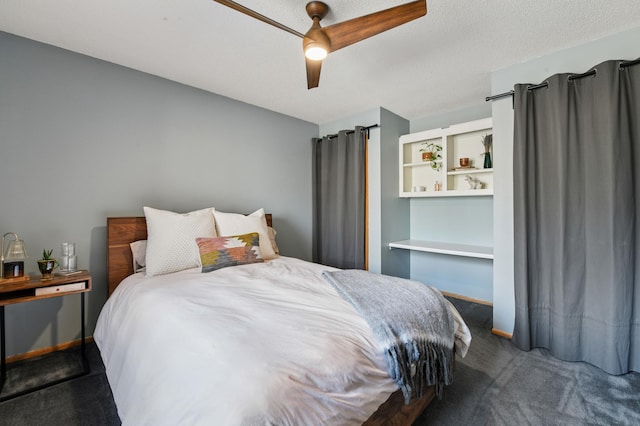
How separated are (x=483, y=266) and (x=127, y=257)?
3.69 m

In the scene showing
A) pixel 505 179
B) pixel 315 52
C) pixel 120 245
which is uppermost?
pixel 315 52

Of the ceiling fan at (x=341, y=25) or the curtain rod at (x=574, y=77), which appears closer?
the ceiling fan at (x=341, y=25)

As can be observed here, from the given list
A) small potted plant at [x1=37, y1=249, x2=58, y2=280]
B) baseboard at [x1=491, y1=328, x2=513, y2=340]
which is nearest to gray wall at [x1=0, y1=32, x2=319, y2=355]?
small potted plant at [x1=37, y1=249, x2=58, y2=280]

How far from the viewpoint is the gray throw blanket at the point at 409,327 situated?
47.7 inches

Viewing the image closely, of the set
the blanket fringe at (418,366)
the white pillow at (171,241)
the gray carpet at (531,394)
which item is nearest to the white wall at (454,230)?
the gray carpet at (531,394)

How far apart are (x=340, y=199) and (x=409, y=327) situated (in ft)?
8.12

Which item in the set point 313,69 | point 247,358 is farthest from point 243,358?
point 313,69

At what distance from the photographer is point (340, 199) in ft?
12.1

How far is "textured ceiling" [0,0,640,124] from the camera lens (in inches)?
Answer: 69.2

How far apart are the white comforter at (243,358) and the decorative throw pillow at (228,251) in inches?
19.0

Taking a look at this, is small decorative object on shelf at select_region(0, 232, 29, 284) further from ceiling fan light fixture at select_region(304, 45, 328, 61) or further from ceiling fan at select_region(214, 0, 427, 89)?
ceiling fan light fixture at select_region(304, 45, 328, 61)

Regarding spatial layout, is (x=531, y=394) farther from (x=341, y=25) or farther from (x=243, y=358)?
(x=341, y=25)

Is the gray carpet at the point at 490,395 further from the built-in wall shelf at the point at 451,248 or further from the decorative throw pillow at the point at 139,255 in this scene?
the built-in wall shelf at the point at 451,248

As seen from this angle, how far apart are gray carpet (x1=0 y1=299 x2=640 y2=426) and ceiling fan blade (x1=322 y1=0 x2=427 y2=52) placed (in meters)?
2.10
